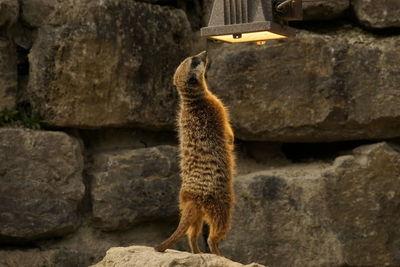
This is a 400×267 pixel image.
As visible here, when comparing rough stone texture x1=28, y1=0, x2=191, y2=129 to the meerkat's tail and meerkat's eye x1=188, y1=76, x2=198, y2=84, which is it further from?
the meerkat's tail

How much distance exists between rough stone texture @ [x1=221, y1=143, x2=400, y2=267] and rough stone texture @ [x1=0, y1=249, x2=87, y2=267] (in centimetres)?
74

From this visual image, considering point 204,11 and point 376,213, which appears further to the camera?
point 204,11

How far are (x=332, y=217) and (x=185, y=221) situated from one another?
41.0 inches

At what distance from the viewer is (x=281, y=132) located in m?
3.91

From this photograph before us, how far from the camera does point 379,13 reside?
3.84 m

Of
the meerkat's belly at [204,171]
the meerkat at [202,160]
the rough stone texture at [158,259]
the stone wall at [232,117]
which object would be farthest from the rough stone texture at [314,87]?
the rough stone texture at [158,259]

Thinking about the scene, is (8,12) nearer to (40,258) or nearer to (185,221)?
(40,258)

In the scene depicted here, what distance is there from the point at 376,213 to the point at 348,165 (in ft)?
0.86

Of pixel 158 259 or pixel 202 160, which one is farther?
pixel 202 160

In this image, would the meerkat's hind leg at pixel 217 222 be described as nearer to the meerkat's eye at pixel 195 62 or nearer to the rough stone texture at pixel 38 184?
Answer: the meerkat's eye at pixel 195 62

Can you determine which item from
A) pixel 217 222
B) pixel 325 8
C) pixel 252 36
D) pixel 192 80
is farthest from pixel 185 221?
pixel 325 8

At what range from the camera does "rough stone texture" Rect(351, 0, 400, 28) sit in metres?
3.82

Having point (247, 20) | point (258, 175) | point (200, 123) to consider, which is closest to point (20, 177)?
point (200, 123)

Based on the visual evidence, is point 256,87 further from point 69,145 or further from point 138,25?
point 69,145
